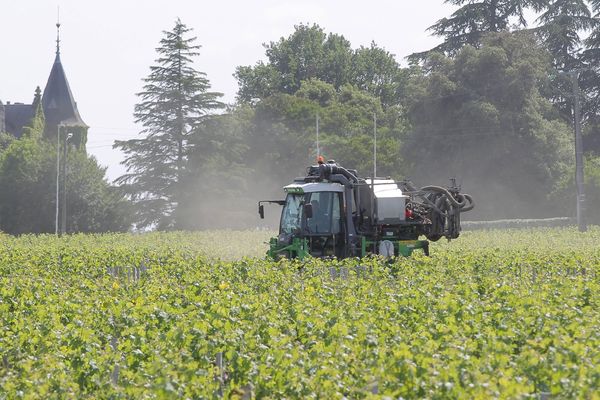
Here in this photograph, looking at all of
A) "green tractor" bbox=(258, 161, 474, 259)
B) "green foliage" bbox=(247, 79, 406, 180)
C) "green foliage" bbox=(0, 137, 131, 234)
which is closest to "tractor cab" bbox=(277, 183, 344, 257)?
"green tractor" bbox=(258, 161, 474, 259)

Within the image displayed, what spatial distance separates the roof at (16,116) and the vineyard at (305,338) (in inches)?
4855

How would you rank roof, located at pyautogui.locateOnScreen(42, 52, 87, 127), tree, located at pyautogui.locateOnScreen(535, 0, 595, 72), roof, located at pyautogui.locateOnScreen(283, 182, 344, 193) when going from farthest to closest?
roof, located at pyautogui.locateOnScreen(42, 52, 87, 127)
tree, located at pyautogui.locateOnScreen(535, 0, 595, 72)
roof, located at pyautogui.locateOnScreen(283, 182, 344, 193)

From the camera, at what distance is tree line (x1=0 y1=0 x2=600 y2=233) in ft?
226

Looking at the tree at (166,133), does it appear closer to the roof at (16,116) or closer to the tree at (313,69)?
the tree at (313,69)

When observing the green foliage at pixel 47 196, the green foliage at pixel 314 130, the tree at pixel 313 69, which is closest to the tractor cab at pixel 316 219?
the green foliage at pixel 314 130

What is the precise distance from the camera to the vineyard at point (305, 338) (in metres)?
10.6

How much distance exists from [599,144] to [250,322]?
2536 inches

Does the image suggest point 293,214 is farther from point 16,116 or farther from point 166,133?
point 16,116

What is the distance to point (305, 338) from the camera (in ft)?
45.4

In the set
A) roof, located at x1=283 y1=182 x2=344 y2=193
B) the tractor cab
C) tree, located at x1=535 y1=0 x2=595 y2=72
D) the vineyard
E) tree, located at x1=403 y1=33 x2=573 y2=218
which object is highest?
tree, located at x1=535 y1=0 x2=595 y2=72

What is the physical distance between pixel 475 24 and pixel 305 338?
66256 mm

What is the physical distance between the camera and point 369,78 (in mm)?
104625

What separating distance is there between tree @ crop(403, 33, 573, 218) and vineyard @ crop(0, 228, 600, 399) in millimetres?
46151

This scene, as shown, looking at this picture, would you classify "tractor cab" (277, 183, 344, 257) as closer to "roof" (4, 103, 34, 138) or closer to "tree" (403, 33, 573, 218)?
"tree" (403, 33, 573, 218)
